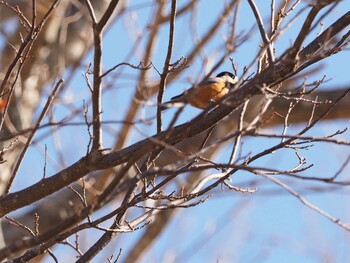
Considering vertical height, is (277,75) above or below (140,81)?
below

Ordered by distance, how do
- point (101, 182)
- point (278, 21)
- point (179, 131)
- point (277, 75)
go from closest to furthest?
1. point (179, 131)
2. point (277, 75)
3. point (278, 21)
4. point (101, 182)

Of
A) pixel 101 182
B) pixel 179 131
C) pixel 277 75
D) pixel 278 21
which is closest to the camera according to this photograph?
pixel 179 131

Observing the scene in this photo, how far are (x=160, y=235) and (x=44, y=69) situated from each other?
65.9 inches

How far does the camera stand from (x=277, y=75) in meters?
1.78

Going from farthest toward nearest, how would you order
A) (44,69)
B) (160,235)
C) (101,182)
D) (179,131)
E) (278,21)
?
(160,235), (101,182), (44,69), (278,21), (179,131)

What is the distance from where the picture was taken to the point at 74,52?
498cm

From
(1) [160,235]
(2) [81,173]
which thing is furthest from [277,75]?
(1) [160,235]

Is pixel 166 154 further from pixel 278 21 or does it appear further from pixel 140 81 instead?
pixel 278 21

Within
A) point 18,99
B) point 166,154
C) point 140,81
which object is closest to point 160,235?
point 166,154

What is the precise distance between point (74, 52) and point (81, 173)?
3224 mm

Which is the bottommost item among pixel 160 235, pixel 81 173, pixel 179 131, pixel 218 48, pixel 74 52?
pixel 179 131

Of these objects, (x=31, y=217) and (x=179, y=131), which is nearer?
(x=179, y=131)

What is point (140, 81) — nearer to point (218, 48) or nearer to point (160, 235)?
point (218, 48)

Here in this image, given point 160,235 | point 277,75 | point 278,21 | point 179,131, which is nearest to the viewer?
point 179,131
